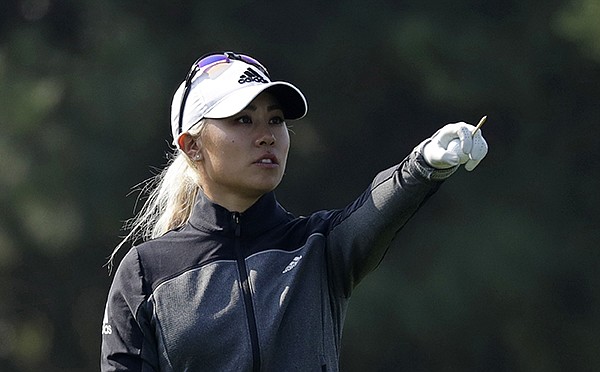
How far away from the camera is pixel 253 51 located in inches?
255

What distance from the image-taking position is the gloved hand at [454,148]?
2.13m

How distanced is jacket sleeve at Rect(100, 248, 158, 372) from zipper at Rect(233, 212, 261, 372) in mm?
192

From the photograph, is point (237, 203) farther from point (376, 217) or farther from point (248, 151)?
point (376, 217)

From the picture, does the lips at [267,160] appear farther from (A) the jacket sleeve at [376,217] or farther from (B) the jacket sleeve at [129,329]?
(B) the jacket sleeve at [129,329]

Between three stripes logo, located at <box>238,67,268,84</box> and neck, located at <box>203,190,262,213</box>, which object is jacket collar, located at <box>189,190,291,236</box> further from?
three stripes logo, located at <box>238,67,268,84</box>

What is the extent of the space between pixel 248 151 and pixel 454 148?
1.54 feet

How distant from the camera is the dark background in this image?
621 centimetres

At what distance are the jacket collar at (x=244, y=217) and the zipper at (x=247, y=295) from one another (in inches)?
0.5

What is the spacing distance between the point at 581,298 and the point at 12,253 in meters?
2.96

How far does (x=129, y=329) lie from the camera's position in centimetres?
239

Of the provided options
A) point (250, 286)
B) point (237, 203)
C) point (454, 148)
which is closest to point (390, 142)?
point (237, 203)

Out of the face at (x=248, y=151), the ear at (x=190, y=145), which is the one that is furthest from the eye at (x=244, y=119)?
the ear at (x=190, y=145)

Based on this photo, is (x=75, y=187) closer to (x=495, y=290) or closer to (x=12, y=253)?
(x=12, y=253)

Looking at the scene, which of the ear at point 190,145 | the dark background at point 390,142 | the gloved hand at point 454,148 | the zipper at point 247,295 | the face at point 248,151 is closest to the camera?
the gloved hand at point 454,148
